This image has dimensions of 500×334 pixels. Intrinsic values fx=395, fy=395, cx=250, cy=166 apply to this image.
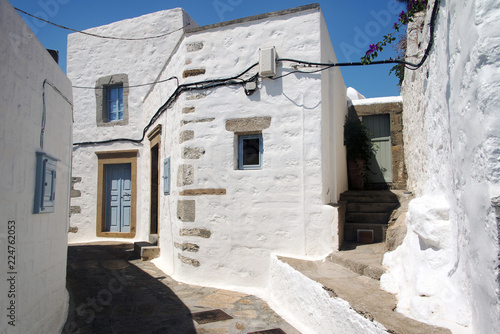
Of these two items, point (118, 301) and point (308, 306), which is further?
point (118, 301)

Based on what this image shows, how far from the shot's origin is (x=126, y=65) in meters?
9.45

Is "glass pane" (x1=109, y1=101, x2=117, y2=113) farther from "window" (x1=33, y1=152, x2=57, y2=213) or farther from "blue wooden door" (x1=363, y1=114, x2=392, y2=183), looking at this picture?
"window" (x1=33, y1=152, x2=57, y2=213)

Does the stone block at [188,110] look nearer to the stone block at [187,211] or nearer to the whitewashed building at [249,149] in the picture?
the whitewashed building at [249,149]

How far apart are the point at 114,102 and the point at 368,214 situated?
6.83 metres

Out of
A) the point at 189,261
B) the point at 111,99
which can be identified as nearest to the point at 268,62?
the point at 189,261

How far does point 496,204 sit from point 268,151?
3375mm

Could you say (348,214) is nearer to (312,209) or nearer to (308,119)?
(312,209)

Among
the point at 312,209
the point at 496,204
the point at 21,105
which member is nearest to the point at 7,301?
the point at 21,105

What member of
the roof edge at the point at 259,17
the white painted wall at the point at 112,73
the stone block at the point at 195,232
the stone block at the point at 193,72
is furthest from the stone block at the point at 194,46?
the white painted wall at the point at 112,73

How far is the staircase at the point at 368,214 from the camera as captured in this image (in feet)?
16.6

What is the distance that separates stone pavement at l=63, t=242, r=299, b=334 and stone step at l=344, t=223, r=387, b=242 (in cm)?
148

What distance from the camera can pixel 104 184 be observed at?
30.1 ft

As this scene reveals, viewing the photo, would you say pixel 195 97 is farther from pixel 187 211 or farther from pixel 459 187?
pixel 459 187

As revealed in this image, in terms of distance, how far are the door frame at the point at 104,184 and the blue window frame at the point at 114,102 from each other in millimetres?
947
